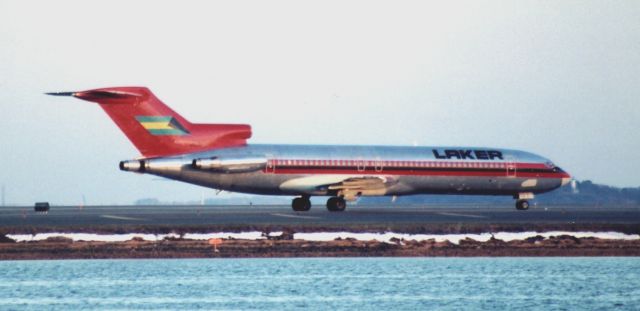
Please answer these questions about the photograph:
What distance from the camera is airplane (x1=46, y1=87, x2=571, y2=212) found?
57.1 metres

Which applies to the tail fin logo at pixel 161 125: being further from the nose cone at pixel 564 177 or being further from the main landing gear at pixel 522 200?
the nose cone at pixel 564 177

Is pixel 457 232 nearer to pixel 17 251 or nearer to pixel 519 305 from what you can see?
pixel 519 305

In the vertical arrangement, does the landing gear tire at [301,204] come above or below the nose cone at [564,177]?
below

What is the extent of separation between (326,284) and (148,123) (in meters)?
22.8

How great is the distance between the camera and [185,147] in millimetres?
58188

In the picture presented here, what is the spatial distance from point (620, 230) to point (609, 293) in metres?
14.5

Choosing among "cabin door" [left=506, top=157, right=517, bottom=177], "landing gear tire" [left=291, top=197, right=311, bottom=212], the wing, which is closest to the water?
the wing

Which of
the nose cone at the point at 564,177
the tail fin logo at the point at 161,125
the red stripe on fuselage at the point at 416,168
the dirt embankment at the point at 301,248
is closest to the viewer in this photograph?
the dirt embankment at the point at 301,248

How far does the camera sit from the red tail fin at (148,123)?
5666cm

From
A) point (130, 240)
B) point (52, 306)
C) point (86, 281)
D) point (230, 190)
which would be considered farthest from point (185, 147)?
point (52, 306)

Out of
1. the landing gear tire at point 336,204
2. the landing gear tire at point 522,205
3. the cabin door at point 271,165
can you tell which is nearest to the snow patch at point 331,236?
the cabin door at point 271,165

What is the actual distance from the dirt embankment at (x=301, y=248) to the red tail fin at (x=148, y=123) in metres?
13.3

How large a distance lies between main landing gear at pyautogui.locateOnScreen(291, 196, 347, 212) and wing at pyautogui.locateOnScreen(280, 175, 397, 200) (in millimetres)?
387

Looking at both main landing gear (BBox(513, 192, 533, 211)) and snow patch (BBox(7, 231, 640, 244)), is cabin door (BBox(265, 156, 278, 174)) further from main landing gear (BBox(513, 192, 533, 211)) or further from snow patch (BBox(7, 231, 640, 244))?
main landing gear (BBox(513, 192, 533, 211))
